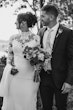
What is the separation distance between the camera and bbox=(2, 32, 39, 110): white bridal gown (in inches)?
175

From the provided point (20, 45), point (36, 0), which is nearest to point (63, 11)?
point (36, 0)

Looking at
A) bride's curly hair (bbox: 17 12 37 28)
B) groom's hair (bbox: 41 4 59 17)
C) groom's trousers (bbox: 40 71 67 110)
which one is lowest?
groom's trousers (bbox: 40 71 67 110)

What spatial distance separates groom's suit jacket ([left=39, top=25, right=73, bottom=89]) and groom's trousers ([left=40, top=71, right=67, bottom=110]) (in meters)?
0.09

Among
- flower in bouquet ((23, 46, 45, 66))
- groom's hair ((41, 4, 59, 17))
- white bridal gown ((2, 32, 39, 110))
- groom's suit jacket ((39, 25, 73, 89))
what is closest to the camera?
groom's suit jacket ((39, 25, 73, 89))

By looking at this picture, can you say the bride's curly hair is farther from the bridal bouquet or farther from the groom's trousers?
the groom's trousers

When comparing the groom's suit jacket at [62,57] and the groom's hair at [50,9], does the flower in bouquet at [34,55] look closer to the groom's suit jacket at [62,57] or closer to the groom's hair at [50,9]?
the groom's suit jacket at [62,57]

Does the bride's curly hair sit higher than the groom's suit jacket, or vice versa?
the bride's curly hair

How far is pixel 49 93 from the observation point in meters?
4.43

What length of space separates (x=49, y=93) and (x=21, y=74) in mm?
475

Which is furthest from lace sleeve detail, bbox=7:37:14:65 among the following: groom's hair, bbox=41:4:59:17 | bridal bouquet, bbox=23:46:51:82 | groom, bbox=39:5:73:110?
groom's hair, bbox=41:4:59:17

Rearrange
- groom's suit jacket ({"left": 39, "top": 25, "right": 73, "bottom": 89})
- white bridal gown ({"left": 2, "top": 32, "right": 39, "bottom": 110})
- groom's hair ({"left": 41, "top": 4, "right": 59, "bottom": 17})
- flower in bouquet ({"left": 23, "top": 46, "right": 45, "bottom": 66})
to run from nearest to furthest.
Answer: groom's suit jacket ({"left": 39, "top": 25, "right": 73, "bottom": 89}), groom's hair ({"left": 41, "top": 4, "right": 59, "bottom": 17}), flower in bouquet ({"left": 23, "top": 46, "right": 45, "bottom": 66}), white bridal gown ({"left": 2, "top": 32, "right": 39, "bottom": 110})

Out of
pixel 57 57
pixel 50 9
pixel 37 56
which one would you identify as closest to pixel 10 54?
pixel 37 56

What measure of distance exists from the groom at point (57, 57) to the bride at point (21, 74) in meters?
0.21

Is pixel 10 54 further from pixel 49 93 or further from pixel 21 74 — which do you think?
pixel 49 93
